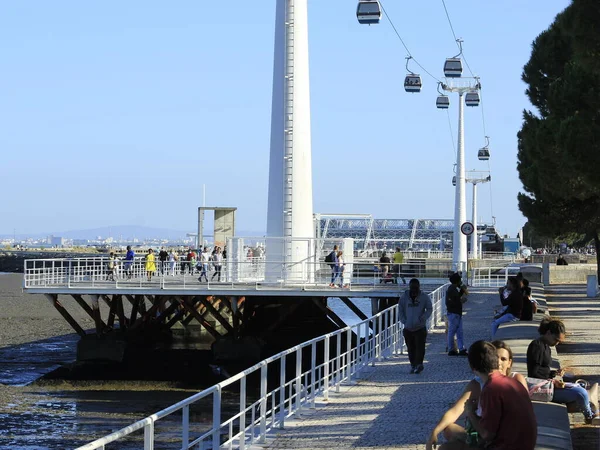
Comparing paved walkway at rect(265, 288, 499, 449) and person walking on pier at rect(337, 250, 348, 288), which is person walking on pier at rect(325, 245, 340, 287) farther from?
paved walkway at rect(265, 288, 499, 449)

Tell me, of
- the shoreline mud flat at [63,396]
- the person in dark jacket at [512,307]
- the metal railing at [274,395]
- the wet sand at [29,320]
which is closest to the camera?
the metal railing at [274,395]

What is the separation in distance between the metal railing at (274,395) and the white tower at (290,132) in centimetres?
749

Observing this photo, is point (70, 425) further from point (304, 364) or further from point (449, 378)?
point (304, 364)

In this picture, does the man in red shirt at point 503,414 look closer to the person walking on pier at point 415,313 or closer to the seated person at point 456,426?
the seated person at point 456,426

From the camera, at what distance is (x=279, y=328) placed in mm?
39531

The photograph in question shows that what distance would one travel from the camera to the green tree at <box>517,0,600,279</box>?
18484 mm

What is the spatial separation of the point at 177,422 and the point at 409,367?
17.9 feet

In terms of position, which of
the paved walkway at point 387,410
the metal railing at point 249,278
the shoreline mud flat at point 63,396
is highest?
the metal railing at point 249,278

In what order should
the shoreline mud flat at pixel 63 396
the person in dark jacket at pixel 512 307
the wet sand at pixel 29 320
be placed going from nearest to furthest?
the person in dark jacket at pixel 512 307 < the shoreline mud flat at pixel 63 396 < the wet sand at pixel 29 320

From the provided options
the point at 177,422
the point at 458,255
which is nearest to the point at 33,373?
the point at 177,422

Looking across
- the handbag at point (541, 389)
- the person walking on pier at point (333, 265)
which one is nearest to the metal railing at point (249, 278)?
the person walking on pier at point (333, 265)

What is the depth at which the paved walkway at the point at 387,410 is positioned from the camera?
12141 mm

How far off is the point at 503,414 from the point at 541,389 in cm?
389

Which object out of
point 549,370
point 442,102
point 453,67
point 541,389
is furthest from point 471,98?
point 541,389
